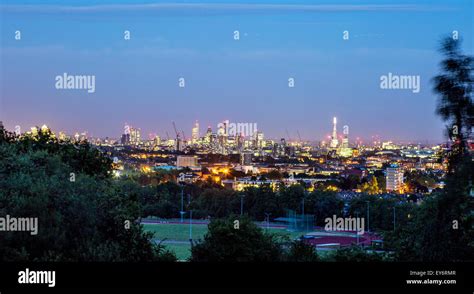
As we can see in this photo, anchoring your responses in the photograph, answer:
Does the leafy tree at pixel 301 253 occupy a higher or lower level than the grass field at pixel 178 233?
higher

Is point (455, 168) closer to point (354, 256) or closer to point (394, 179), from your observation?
point (354, 256)

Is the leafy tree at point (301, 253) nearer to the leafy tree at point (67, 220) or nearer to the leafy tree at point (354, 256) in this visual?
the leafy tree at point (354, 256)

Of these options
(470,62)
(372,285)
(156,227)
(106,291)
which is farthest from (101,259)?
(156,227)

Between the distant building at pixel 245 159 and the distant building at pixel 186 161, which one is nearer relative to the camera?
the distant building at pixel 245 159

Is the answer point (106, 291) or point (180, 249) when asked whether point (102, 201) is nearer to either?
point (106, 291)

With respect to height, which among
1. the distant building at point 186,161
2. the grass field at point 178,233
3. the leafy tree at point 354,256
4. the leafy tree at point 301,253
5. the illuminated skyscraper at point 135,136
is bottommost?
the grass field at point 178,233

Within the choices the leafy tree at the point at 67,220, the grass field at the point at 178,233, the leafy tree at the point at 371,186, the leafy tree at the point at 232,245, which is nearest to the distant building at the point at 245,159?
the leafy tree at the point at 371,186

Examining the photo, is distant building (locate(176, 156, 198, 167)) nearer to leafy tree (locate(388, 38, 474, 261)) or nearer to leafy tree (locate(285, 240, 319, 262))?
leafy tree (locate(285, 240, 319, 262))

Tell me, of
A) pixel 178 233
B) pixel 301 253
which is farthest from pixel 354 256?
pixel 178 233
